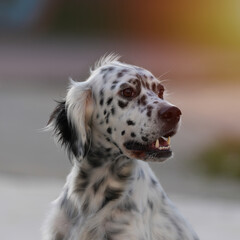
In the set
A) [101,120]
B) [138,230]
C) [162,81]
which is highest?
[162,81]

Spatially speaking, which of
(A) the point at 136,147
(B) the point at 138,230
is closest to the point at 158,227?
(B) the point at 138,230

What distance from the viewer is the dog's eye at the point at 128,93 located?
258 inches

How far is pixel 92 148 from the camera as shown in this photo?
6.59 metres

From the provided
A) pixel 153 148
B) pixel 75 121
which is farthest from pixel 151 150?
pixel 75 121

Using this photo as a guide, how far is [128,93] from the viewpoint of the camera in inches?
258

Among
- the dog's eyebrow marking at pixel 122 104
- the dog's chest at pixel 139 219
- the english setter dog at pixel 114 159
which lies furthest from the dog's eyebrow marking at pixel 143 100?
the dog's chest at pixel 139 219

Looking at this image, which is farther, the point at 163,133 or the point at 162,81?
the point at 162,81

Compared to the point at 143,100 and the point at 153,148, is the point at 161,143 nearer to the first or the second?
the point at 153,148

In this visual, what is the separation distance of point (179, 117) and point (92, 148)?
0.79 m

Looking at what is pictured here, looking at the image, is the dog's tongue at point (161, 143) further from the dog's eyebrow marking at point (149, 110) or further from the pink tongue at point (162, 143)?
the dog's eyebrow marking at point (149, 110)

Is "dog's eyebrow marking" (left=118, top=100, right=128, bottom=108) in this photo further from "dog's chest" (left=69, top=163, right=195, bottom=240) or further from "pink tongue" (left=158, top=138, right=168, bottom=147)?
"dog's chest" (left=69, top=163, right=195, bottom=240)

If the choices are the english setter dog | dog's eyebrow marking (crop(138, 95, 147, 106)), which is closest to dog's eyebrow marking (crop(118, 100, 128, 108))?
the english setter dog

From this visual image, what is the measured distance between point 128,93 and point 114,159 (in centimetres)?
54

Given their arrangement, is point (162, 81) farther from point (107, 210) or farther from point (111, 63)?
point (107, 210)
